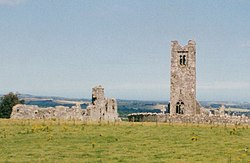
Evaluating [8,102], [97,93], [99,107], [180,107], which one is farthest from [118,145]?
[8,102]

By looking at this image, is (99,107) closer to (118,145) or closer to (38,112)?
(38,112)

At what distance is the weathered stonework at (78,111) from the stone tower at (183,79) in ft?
38.0

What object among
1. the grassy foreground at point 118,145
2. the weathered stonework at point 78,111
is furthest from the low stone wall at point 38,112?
the grassy foreground at point 118,145

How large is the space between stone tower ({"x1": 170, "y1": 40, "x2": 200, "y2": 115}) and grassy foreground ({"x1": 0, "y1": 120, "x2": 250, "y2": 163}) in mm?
36732

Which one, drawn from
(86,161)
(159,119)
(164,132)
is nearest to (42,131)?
(164,132)

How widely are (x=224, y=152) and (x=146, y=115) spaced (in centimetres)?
4066

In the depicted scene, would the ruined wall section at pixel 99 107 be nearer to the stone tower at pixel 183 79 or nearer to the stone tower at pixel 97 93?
the stone tower at pixel 97 93

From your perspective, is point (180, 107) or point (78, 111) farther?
point (180, 107)

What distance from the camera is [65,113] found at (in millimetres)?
66688

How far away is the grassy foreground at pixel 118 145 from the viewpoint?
2969 centimetres

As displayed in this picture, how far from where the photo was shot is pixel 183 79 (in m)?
84.4

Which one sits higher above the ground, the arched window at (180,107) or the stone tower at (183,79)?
the stone tower at (183,79)

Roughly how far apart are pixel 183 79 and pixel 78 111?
22386 mm

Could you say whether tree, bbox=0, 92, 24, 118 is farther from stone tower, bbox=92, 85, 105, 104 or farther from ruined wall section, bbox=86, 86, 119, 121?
stone tower, bbox=92, 85, 105, 104
